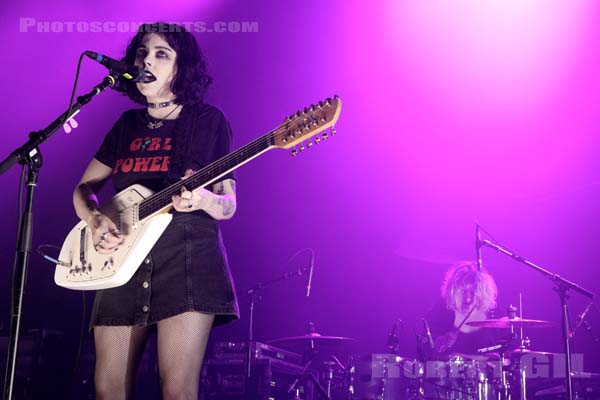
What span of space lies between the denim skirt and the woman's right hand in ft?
0.44

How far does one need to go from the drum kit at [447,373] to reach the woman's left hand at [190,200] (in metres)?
3.89

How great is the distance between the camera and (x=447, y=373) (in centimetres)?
604

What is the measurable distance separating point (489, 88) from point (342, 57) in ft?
4.66

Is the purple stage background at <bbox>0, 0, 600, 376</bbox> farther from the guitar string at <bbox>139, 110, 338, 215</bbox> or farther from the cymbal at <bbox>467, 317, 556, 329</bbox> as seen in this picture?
the guitar string at <bbox>139, 110, 338, 215</bbox>

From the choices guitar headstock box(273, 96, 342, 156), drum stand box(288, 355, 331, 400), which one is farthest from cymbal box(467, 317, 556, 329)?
guitar headstock box(273, 96, 342, 156)

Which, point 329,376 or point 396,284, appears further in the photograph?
point 396,284

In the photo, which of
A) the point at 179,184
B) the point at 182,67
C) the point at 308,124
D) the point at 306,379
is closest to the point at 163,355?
the point at 179,184

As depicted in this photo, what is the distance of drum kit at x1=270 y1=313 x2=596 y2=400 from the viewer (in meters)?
5.79

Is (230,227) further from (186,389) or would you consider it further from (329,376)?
(186,389)

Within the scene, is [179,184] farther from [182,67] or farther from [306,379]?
[306,379]

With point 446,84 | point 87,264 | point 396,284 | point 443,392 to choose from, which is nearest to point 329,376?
point 443,392

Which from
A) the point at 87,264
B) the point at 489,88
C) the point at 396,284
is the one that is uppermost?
the point at 489,88

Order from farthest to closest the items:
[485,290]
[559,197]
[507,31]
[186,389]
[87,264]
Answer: [559,197], [485,290], [507,31], [87,264], [186,389]

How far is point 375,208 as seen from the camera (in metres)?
7.52
